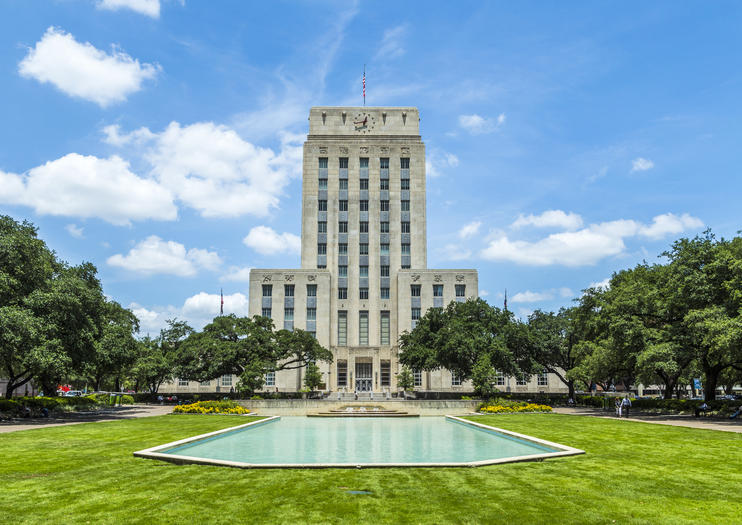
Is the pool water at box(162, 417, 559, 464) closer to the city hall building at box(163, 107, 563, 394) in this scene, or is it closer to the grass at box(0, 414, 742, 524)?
the grass at box(0, 414, 742, 524)

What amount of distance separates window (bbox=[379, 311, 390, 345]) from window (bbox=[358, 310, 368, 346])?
7.37 ft

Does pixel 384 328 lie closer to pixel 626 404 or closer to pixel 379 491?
pixel 626 404

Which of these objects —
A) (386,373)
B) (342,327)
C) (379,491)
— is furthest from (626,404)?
(342,327)

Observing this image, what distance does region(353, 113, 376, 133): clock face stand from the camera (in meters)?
90.5

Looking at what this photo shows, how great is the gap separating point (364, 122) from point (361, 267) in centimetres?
2414

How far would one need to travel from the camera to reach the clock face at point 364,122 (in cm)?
9050

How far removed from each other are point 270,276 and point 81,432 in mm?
55171

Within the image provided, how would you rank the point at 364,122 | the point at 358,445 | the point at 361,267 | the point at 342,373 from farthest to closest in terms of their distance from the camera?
the point at 364,122
the point at 361,267
the point at 342,373
the point at 358,445

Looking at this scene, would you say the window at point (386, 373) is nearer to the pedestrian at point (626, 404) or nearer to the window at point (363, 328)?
the window at point (363, 328)

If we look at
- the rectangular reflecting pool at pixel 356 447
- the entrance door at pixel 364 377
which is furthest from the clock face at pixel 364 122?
the rectangular reflecting pool at pixel 356 447

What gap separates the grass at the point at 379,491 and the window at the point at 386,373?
60.0m

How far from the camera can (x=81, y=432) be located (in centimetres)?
2527

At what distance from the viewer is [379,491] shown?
1208cm

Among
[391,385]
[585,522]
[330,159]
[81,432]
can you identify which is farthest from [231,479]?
[330,159]
